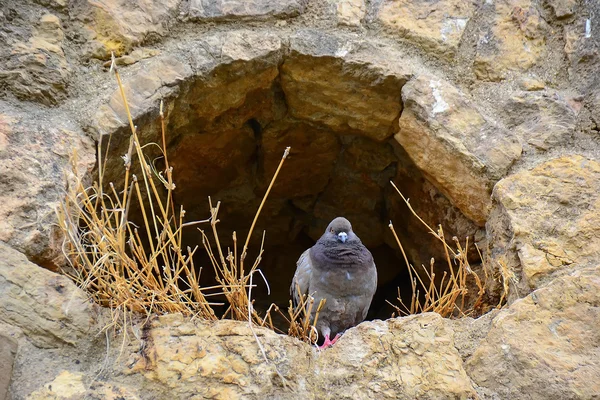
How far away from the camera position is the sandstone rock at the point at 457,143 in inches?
119

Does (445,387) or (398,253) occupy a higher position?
(445,387)

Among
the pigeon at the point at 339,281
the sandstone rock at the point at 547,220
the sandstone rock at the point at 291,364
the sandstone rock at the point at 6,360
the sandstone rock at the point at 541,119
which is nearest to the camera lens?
the sandstone rock at the point at 6,360

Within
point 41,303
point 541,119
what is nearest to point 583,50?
point 541,119

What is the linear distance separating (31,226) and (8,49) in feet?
2.87

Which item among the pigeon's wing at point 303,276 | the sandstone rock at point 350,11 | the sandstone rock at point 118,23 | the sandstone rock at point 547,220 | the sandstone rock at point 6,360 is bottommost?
the pigeon's wing at point 303,276

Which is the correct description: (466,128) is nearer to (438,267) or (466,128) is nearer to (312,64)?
(312,64)

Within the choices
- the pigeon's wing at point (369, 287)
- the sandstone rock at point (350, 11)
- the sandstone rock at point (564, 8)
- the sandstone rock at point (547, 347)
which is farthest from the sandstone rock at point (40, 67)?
the sandstone rock at point (564, 8)

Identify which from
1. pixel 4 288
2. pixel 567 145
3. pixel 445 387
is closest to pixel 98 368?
pixel 4 288

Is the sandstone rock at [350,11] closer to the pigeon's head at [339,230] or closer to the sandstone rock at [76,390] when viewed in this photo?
the pigeon's head at [339,230]

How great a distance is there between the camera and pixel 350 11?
11.0 feet

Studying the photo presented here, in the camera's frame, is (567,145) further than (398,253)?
No

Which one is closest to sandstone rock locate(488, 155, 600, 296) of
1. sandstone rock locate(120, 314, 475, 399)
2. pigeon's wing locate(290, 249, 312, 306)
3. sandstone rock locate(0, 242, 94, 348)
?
sandstone rock locate(120, 314, 475, 399)

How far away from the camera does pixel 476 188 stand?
311cm

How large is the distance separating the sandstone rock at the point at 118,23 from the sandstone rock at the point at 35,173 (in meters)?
0.45
